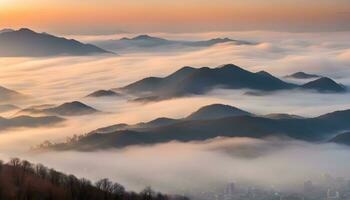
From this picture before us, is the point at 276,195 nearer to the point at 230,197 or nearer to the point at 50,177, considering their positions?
the point at 230,197

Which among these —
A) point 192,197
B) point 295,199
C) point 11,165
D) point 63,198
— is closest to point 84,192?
point 63,198

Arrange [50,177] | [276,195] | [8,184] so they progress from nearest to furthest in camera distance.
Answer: [8,184] → [50,177] → [276,195]

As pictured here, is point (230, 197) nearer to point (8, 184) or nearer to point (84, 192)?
point (84, 192)

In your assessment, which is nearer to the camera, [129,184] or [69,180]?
[69,180]

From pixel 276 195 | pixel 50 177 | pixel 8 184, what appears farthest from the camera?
pixel 276 195

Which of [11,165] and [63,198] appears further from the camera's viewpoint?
[11,165]

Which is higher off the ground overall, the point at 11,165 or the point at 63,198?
the point at 11,165

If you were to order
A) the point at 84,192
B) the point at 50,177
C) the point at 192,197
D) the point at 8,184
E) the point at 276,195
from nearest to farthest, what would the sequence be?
1. the point at 8,184
2. the point at 84,192
3. the point at 50,177
4. the point at 192,197
5. the point at 276,195

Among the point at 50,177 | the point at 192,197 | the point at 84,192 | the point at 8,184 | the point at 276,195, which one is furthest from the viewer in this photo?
the point at 276,195
